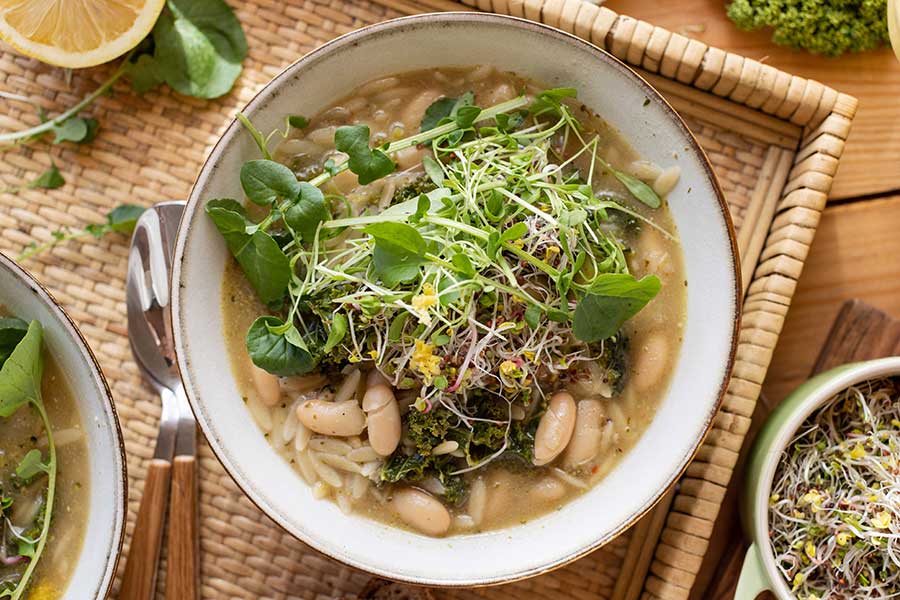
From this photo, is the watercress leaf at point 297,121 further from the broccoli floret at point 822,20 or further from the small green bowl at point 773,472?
the small green bowl at point 773,472

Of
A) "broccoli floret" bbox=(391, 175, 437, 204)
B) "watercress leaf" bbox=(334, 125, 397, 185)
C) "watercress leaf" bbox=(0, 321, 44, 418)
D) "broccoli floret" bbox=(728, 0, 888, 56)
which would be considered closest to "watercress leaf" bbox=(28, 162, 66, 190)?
"watercress leaf" bbox=(0, 321, 44, 418)

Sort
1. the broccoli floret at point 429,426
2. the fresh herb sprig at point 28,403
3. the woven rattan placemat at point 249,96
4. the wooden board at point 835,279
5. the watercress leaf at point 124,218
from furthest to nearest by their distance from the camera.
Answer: the wooden board at point 835,279, the watercress leaf at point 124,218, the woven rattan placemat at point 249,96, the broccoli floret at point 429,426, the fresh herb sprig at point 28,403

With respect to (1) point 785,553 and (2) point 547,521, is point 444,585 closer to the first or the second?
(2) point 547,521

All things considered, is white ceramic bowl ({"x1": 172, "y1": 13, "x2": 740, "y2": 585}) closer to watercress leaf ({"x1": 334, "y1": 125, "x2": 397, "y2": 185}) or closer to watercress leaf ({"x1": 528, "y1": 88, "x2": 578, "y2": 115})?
watercress leaf ({"x1": 528, "y1": 88, "x2": 578, "y2": 115})

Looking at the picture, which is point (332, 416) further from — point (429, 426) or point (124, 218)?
point (124, 218)

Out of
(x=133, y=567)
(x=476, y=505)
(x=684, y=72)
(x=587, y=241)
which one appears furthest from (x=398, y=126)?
(x=133, y=567)

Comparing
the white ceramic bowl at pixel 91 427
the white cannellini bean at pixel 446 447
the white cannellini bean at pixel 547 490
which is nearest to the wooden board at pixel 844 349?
the white cannellini bean at pixel 547 490

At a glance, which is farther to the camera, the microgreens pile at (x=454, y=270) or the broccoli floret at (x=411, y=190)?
the broccoli floret at (x=411, y=190)
